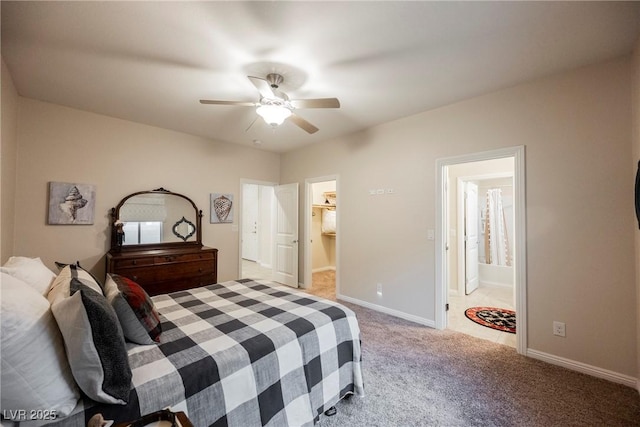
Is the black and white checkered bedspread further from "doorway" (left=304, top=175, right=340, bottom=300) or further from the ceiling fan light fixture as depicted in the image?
"doorway" (left=304, top=175, right=340, bottom=300)

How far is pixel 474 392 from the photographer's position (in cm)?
192

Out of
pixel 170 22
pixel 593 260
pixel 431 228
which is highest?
pixel 170 22

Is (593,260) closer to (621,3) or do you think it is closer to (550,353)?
(550,353)

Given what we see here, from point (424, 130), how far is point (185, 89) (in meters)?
2.77

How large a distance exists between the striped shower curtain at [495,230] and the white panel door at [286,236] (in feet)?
12.9

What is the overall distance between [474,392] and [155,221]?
13.7ft

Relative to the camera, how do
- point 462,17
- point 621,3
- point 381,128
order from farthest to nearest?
point 381,128
point 462,17
point 621,3

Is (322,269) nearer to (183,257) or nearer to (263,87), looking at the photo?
(183,257)

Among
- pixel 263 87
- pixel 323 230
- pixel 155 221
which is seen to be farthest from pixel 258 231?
pixel 263 87

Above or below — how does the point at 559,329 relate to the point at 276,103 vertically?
below

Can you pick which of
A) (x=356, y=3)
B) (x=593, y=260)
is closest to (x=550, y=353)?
(x=593, y=260)

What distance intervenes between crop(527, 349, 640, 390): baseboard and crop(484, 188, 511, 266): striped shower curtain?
300cm

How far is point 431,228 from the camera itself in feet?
10.1

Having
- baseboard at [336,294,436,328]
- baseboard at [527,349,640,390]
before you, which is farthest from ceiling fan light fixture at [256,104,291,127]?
baseboard at [527,349,640,390]
